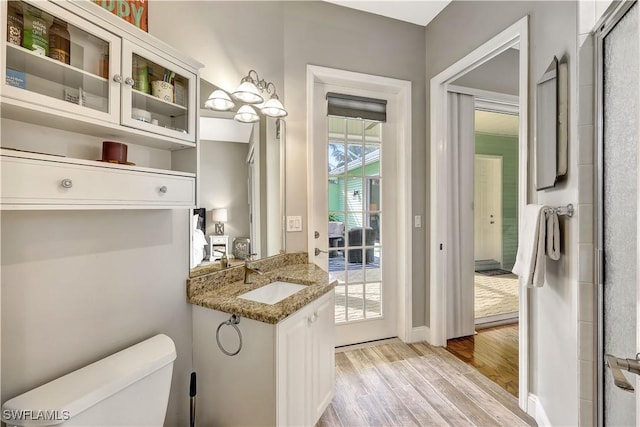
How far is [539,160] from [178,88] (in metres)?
1.89

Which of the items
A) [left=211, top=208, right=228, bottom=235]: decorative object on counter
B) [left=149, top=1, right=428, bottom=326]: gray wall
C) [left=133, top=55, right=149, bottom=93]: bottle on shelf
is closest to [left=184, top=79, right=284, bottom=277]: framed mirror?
[left=211, top=208, right=228, bottom=235]: decorative object on counter

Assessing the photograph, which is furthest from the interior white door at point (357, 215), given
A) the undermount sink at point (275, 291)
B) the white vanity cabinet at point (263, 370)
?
the white vanity cabinet at point (263, 370)

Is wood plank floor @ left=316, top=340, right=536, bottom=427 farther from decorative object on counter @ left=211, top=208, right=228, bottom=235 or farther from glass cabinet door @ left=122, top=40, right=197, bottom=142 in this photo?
glass cabinet door @ left=122, top=40, right=197, bottom=142

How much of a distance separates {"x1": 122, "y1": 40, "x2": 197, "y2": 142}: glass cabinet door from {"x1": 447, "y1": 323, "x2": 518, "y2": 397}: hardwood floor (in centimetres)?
253

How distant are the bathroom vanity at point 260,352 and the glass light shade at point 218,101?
3.06 ft

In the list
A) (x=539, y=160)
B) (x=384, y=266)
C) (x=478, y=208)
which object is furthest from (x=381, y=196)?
(x=478, y=208)

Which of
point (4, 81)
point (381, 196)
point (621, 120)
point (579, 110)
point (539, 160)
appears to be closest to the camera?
point (4, 81)

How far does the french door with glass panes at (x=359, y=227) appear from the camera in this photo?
7.84ft

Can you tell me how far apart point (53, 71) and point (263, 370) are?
4.33ft

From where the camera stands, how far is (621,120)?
830 millimetres

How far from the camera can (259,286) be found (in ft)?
5.21

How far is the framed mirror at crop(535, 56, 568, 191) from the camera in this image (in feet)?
4.31

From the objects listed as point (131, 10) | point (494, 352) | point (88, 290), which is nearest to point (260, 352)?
point (88, 290)

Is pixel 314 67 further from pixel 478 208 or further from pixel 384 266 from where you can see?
pixel 478 208
